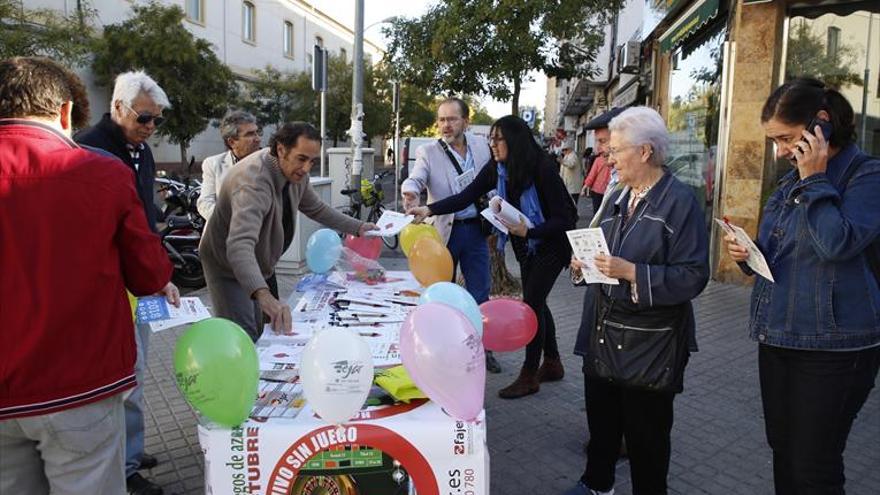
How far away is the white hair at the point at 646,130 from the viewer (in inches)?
97.6

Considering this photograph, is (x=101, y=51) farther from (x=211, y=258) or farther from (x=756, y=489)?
(x=756, y=489)

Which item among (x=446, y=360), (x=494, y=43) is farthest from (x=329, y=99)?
(x=446, y=360)

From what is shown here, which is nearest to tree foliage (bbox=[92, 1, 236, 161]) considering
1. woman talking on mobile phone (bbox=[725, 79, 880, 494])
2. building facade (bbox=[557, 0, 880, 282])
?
building facade (bbox=[557, 0, 880, 282])

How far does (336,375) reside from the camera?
196 cm

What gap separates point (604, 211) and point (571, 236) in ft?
1.20

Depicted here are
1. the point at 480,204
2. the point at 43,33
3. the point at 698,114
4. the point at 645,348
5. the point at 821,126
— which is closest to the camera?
the point at 821,126

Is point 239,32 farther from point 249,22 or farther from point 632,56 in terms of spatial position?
point 632,56

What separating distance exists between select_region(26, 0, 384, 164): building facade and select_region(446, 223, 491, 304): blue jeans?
18258 mm

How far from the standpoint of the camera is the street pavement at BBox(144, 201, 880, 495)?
129 inches

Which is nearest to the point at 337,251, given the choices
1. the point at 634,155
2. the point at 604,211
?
the point at 604,211

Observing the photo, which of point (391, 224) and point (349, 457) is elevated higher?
point (391, 224)

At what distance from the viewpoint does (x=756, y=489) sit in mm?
3209

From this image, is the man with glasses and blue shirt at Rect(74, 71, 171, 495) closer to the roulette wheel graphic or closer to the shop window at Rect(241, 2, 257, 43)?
the roulette wheel graphic

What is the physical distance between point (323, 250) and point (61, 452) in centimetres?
228
